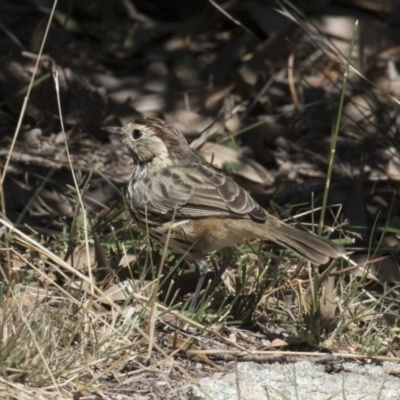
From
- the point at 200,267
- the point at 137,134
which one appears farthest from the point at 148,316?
the point at 137,134

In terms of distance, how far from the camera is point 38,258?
6.79m

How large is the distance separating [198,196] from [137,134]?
87 cm

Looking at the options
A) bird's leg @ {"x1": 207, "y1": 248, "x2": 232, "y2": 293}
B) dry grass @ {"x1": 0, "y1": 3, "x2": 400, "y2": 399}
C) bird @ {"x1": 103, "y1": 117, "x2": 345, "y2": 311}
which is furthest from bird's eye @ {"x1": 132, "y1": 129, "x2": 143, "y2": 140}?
bird's leg @ {"x1": 207, "y1": 248, "x2": 232, "y2": 293}

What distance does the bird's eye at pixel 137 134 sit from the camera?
7.36m

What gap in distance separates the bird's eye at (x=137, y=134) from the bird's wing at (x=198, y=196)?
1.19 feet

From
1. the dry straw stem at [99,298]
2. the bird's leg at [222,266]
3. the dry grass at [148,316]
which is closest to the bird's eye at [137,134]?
the dry grass at [148,316]

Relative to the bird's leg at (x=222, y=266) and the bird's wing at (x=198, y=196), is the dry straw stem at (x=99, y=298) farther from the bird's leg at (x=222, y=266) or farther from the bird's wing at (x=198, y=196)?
the bird's wing at (x=198, y=196)

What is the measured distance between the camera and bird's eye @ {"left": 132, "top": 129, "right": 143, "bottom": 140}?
24.1 ft

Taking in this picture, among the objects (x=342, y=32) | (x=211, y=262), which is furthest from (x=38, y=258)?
(x=342, y=32)

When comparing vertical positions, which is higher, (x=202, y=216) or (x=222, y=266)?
(x=202, y=216)

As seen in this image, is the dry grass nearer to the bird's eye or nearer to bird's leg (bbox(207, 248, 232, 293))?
bird's leg (bbox(207, 248, 232, 293))

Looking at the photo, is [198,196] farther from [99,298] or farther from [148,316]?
[99,298]

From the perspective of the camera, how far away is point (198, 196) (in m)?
6.77

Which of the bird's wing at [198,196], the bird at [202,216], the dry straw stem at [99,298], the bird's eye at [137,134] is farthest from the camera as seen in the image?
the bird's eye at [137,134]
